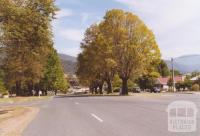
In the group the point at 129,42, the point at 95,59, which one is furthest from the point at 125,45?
the point at 95,59

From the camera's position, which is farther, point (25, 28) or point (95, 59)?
point (95, 59)

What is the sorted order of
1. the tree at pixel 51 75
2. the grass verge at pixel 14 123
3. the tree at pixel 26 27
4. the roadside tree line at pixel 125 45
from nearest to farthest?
1. the grass verge at pixel 14 123
2. the tree at pixel 26 27
3. the roadside tree line at pixel 125 45
4. the tree at pixel 51 75

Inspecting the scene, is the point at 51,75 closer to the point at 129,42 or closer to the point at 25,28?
the point at 129,42

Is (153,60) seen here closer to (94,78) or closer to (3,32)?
(94,78)

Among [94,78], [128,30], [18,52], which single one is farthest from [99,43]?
[18,52]

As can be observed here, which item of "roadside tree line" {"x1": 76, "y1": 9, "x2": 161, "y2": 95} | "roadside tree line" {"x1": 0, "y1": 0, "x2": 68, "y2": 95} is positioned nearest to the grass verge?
"roadside tree line" {"x1": 0, "y1": 0, "x2": 68, "y2": 95}

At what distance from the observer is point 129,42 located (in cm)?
6931

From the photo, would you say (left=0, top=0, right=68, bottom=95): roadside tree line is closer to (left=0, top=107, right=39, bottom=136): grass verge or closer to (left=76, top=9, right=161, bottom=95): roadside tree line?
(left=0, top=107, right=39, bottom=136): grass verge

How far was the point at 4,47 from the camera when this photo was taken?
27.9m

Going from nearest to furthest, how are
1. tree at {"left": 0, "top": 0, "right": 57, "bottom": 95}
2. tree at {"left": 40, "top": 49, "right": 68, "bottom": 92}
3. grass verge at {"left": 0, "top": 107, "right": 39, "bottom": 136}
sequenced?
grass verge at {"left": 0, "top": 107, "right": 39, "bottom": 136}
tree at {"left": 0, "top": 0, "right": 57, "bottom": 95}
tree at {"left": 40, "top": 49, "right": 68, "bottom": 92}

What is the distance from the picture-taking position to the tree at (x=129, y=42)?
69.2 m

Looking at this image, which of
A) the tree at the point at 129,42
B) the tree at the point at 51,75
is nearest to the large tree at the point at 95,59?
the tree at the point at 129,42

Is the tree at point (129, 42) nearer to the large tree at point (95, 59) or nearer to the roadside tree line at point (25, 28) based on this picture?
the large tree at point (95, 59)

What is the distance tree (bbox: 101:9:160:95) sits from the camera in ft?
227
